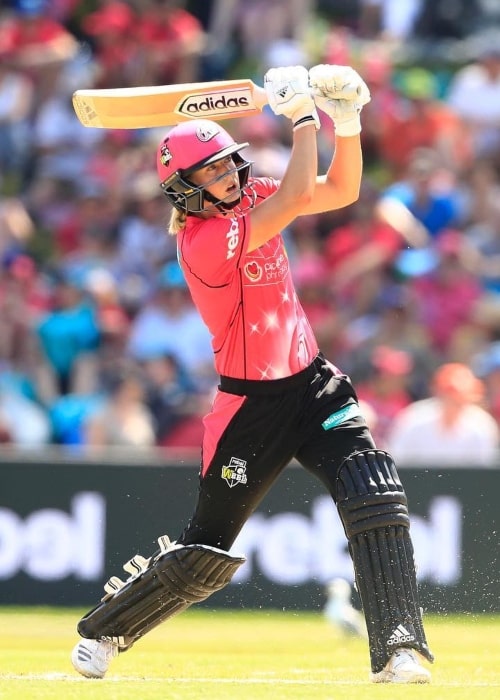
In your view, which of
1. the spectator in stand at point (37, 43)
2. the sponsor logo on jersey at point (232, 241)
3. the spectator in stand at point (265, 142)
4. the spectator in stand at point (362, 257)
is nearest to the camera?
the sponsor logo on jersey at point (232, 241)

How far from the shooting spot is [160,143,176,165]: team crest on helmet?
5.81m

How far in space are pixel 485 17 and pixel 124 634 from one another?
33.0ft

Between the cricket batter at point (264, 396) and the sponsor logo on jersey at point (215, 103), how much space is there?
1.07 ft

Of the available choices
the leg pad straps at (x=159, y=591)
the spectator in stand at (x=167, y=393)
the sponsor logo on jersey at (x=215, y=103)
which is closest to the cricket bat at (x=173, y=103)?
the sponsor logo on jersey at (x=215, y=103)

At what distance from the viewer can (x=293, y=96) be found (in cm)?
582

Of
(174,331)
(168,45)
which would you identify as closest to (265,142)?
(174,331)

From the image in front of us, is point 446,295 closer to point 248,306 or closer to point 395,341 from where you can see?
point 395,341

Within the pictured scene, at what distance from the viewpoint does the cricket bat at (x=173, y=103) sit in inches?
247

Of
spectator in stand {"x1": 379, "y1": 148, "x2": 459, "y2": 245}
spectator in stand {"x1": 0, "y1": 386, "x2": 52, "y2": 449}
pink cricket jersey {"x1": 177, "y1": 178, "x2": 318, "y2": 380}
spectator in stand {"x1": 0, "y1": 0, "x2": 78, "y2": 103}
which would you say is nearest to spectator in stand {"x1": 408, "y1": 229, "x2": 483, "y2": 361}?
spectator in stand {"x1": 379, "y1": 148, "x2": 459, "y2": 245}

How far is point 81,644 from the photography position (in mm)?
6094

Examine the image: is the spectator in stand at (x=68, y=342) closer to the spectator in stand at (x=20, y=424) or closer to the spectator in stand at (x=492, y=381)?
the spectator in stand at (x=20, y=424)

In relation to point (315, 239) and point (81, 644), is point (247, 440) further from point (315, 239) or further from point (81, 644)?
point (315, 239)

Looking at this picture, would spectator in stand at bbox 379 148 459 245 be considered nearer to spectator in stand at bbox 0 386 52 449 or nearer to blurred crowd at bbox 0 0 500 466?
blurred crowd at bbox 0 0 500 466

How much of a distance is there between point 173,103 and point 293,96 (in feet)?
2.27
